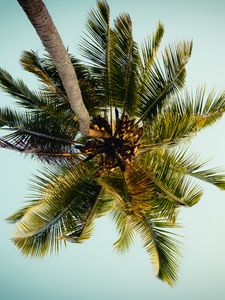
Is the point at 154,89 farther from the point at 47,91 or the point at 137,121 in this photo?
the point at 47,91

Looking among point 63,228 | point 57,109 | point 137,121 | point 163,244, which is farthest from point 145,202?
point 57,109

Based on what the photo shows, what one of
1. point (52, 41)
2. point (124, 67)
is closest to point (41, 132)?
point (124, 67)

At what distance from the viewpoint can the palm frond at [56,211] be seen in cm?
810

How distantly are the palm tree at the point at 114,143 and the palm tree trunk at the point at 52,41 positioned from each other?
2.09 meters

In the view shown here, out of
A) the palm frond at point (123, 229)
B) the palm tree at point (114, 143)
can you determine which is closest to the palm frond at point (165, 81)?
the palm tree at point (114, 143)

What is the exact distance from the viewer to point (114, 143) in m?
8.68

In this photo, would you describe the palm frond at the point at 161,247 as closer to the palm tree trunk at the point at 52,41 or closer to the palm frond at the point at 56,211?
the palm frond at the point at 56,211

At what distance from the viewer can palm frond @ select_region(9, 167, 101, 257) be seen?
810cm

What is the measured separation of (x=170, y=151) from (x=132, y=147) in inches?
31.3

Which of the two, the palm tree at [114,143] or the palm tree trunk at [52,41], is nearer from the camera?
the palm tree trunk at [52,41]

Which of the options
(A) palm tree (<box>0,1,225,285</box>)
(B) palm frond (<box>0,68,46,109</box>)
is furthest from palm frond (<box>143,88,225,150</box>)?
(B) palm frond (<box>0,68,46,109</box>)

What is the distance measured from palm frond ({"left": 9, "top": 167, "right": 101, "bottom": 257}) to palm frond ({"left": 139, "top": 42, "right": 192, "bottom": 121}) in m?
1.96

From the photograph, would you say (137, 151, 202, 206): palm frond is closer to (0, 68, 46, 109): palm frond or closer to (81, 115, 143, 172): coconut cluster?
(81, 115, 143, 172): coconut cluster

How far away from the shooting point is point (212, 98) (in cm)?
777
